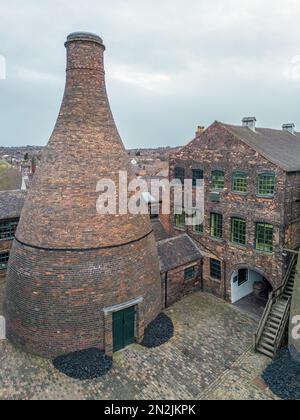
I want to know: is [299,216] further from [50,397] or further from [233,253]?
[50,397]

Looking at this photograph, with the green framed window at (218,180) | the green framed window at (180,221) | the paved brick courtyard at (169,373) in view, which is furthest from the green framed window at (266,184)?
the paved brick courtyard at (169,373)

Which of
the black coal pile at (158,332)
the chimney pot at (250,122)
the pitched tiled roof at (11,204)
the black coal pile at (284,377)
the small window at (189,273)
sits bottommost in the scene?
the black coal pile at (284,377)

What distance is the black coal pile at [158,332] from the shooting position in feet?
44.5

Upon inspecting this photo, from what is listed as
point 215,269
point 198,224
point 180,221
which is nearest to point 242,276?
point 215,269

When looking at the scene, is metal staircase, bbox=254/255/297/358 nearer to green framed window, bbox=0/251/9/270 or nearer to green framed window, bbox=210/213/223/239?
green framed window, bbox=210/213/223/239

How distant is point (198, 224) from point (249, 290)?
569 cm

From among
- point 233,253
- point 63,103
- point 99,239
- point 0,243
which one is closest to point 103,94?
point 63,103

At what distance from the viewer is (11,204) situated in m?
21.6

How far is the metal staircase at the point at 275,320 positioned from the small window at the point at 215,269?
156 inches

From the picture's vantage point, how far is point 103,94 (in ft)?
42.1

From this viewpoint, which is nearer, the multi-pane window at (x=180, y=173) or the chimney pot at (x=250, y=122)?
the multi-pane window at (x=180, y=173)

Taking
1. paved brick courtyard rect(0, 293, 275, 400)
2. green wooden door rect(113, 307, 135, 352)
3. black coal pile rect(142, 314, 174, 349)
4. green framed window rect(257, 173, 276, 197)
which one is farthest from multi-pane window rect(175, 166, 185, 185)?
green wooden door rect(113, 307, 135, 352)

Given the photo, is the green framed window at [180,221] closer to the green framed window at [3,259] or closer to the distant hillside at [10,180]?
the green framed window at [3,259]

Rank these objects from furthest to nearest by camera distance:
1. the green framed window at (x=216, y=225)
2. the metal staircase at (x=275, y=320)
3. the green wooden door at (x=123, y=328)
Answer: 1. the green framed window at (x=216, y=225)
2. the metal staircase at (x=275, y=320)
3. the green wooden door at (x=123, y=328)
